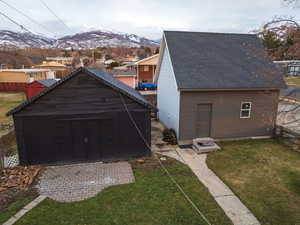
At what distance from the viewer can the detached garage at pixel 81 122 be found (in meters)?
8.47

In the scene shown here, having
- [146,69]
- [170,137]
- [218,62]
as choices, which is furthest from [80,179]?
[146,69]

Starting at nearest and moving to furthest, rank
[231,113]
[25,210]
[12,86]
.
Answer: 1. [25,210]
2. [231,113]
3. [12,86]

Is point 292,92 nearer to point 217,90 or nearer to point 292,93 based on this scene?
point 292,93

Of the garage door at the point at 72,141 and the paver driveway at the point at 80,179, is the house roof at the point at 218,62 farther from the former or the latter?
the paver driveway at the point at 80,179

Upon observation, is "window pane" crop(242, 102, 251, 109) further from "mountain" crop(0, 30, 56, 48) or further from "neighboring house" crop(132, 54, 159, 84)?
"neighboring house" crop(132, 54, 159, 84)

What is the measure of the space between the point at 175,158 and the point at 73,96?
5.73 metres

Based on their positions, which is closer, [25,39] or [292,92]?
[292,92]

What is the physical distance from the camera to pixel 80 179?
779 centimetres

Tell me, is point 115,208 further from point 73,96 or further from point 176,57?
point 176,57

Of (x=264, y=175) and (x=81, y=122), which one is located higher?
(x=81, y=122)

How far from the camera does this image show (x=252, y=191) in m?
7.07

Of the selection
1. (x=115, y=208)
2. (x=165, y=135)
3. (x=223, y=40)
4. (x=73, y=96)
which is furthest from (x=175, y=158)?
(x=223, y=40)

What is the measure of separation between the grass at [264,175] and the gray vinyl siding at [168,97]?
3.29m

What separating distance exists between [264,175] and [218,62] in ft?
23.2
